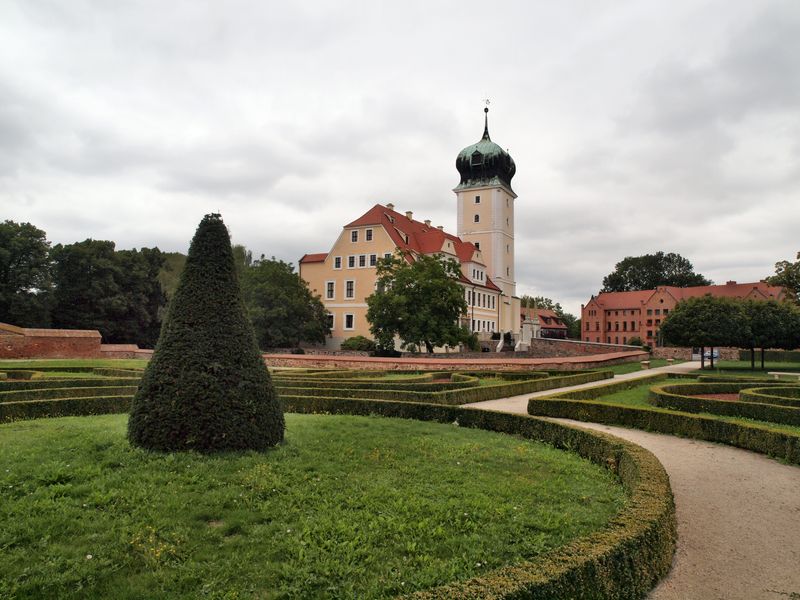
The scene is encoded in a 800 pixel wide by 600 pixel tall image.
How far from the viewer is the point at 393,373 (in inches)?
975

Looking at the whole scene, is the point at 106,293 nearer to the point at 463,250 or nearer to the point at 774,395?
the point at 463,250

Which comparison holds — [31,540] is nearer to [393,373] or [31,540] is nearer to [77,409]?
[77,409]

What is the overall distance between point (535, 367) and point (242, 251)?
43928mm

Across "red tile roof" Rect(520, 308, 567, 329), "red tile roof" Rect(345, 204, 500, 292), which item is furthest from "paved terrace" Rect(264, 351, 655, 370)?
"red tile roof" Rect(520, 308, 567, 329)

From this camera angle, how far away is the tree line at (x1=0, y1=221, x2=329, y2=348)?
41.2 meters

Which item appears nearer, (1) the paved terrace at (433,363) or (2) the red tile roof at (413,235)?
(1) the paved terrace at (433,363)

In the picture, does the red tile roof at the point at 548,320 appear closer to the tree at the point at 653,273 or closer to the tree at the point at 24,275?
the tree at the point at 653,273

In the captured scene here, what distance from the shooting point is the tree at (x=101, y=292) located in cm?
4466

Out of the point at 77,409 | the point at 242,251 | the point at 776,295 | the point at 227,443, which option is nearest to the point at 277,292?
the point at 242,251

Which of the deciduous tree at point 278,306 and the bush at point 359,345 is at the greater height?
the deciduous tree at point 278,306

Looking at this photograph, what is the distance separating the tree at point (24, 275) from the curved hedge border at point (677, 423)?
135ft

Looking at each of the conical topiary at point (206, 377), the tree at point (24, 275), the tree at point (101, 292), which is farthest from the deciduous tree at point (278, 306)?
the conical topiary at point (206, 377)

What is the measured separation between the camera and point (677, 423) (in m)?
11.8

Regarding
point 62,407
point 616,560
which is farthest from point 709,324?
point 62,407
